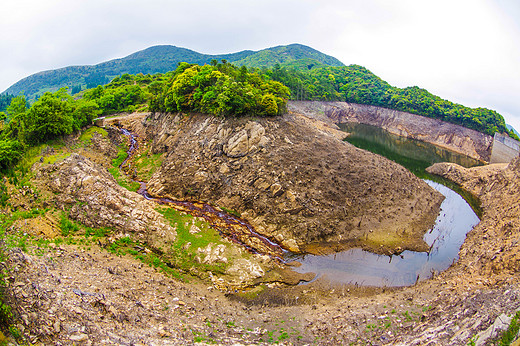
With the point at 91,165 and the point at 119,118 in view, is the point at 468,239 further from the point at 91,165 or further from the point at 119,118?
the point at 119,118

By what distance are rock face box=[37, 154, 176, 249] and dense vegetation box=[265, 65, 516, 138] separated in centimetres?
7236

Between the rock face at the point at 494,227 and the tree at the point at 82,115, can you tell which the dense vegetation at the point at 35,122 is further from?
the rock face at the point at 494,227

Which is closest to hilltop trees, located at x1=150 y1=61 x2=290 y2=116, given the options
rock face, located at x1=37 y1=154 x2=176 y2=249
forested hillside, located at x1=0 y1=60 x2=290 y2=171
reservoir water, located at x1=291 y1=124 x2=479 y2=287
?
forested hillside, located at x1=0 y1=60 x2=290 y2=171

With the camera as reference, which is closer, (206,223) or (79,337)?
(79,337)

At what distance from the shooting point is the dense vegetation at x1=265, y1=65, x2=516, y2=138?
300 ft

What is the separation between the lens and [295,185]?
34.2 meters

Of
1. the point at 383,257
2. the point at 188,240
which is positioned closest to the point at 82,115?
the point at 188,240

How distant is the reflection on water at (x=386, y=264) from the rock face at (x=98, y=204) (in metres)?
15.0

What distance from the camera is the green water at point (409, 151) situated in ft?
204

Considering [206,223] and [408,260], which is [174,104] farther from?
[408,260]

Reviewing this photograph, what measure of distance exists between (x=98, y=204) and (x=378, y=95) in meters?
127

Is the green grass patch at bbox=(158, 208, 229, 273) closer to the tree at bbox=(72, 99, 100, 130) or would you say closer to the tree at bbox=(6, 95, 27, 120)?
the tree at bbox=(6, 95, 27, 120)

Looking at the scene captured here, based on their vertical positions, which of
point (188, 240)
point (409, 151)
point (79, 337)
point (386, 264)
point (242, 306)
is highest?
point (409, 151)

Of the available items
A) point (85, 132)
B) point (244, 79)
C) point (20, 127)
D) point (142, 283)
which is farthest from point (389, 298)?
point (85, 132)
